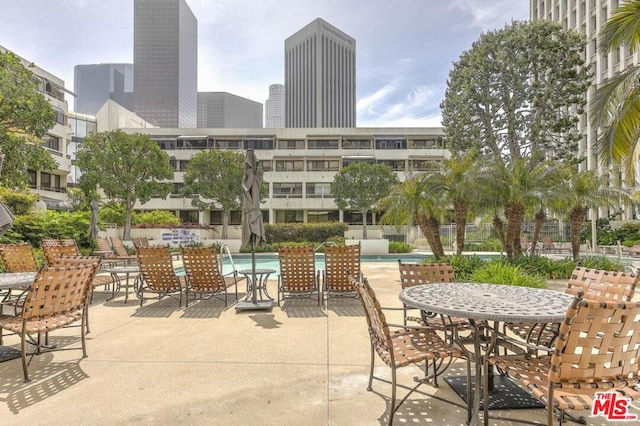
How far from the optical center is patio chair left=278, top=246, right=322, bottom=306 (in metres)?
7.34

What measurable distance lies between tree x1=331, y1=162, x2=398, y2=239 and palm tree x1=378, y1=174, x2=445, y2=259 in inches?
721

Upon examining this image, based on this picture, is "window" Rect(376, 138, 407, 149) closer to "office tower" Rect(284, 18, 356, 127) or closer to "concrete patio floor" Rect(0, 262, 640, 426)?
"concrete patio floor" Rect(0, 262, 640, 426)

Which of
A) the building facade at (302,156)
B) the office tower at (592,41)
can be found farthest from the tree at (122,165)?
the office tower at (592,41)

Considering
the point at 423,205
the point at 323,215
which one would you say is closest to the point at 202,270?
the point at 423,205

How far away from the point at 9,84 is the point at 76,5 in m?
7.57

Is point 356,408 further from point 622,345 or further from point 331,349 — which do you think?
point 622,345

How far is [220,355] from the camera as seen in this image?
4.48m

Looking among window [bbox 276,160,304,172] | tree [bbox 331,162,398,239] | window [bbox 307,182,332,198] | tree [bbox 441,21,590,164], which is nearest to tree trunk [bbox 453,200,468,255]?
tree [bbox 441,21,590,164]

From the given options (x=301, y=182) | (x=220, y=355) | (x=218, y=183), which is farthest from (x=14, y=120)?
(x=301, y=182)

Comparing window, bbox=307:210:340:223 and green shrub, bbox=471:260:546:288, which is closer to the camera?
green shrub, bbox=471:260:546:288

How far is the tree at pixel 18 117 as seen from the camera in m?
11.0

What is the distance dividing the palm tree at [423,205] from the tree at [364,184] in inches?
721

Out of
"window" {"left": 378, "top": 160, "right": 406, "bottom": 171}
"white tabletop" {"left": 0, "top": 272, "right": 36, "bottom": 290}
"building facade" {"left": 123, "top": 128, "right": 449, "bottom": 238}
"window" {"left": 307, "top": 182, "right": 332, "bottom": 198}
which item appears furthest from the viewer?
"window" {"left": 378, "top": 160, "right": 406, "bottom": 171}

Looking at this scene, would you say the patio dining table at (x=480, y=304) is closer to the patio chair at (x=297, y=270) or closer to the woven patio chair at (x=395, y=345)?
the woven patio chair at (x=395, y=345)
